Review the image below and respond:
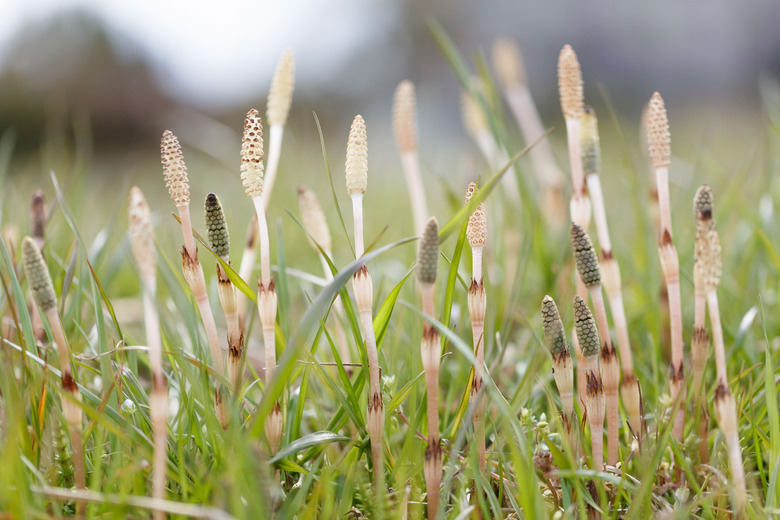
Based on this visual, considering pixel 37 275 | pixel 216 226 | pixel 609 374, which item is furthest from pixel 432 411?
pixel 37 275

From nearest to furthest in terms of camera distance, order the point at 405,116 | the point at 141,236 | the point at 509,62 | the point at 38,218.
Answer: the point at 141,236 → the point at 38,218 → the point at 405,116 → the point at 509,62

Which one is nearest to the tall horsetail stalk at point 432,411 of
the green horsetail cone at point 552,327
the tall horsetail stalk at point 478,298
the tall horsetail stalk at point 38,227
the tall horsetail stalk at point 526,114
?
the tall horsetail stalk at point 478,298

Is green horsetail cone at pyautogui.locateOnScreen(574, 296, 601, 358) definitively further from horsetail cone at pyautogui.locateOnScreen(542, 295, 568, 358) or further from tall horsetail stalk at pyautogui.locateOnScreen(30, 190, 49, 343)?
tall horsetail stalk at pyautogui.locateOnScreen(30, 190, 49, 343)

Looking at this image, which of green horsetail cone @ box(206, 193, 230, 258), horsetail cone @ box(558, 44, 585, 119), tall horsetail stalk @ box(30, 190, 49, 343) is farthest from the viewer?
tall horsetail stalk @ box(30, 190, 49, 343)

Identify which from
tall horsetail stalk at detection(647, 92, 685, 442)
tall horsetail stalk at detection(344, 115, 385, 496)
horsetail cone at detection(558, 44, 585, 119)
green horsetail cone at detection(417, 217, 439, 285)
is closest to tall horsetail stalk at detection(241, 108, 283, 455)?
tall horsetail stalk at detection(344, 115, 385, 496)

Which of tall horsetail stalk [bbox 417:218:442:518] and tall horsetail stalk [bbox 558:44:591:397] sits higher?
tall horsetail stalk [bbox 558:44:591:397]

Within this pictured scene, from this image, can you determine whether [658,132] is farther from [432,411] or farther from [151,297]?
[151,297]

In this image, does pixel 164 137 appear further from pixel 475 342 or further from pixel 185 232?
pixel 475 342

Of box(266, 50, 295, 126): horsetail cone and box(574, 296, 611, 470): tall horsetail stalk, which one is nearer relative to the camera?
box(574, 296, 611, 470): tall horsetail stalk
